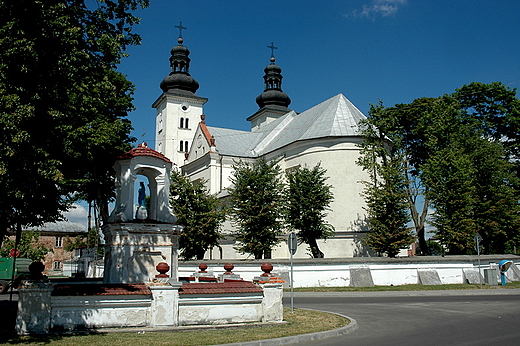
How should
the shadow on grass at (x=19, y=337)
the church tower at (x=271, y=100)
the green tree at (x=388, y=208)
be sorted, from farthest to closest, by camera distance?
1. the church tower at (x=271, y=100)
2. the green tree at (x=388, y=208)
3. the shadow on grass at (x=19, y=337)

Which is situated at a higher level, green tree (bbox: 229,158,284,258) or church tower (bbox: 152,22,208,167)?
church tower (bbox: 152,22,208,167)

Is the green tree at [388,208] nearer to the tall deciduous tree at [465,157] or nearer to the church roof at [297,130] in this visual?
the tall deciduous tree at [465,157]

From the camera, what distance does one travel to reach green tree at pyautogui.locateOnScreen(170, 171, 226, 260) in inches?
1155

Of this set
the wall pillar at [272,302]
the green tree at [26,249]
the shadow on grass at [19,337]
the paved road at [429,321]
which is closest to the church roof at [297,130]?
the paved road at [429,321]

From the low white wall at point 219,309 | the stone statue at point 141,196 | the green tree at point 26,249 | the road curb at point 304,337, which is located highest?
the stone statue at point 141,196

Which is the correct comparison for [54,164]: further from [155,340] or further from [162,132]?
[162,132]

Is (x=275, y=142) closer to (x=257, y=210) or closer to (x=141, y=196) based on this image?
(x=257, y=210)

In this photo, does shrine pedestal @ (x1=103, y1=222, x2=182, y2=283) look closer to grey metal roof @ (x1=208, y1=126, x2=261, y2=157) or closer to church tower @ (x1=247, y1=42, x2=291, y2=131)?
grey metal roof @ (x1=208, y1=126, x2=261, y2=157)

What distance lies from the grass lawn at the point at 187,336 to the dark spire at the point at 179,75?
2062 inches

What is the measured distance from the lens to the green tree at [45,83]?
870 centimetres

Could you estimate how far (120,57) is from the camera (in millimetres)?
11789

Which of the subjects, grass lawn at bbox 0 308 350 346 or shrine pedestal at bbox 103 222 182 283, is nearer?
grass lawn at bbox 0 308 350 346

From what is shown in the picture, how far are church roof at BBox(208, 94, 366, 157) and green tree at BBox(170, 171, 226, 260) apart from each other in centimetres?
1128

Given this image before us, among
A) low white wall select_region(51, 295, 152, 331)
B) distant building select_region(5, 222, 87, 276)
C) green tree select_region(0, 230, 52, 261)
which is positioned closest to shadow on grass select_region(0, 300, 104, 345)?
low white wall select_region(51, 295, 152, 331)
